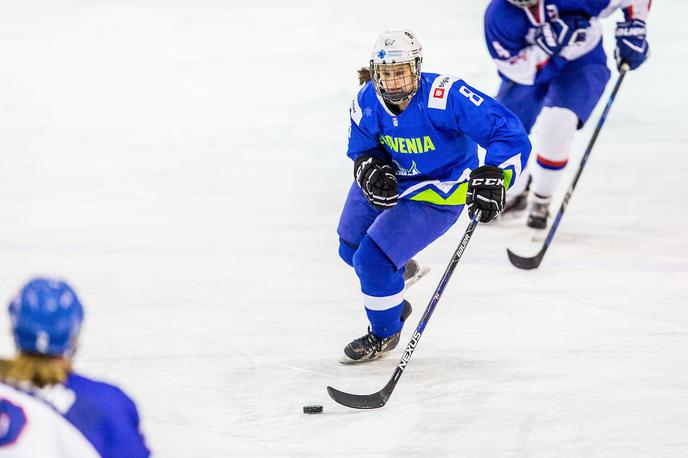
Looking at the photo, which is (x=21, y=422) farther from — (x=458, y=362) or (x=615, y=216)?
(x=615, y=216)

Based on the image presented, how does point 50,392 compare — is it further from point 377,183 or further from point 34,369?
point 377,183

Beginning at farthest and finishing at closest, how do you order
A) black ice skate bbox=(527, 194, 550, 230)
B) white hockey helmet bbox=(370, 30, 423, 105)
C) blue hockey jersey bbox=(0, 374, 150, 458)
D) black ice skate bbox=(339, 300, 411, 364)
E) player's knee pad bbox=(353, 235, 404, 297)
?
black ice skate bbox=(527, 194, 550, 230), black ice skate bbox=(339, 300, 411, 364), player's knee pad bbox=(353, 235, 404, 297), white hockey helmet bbox=(370, 30, 423, 105), blue hockey jersey bbox=(0, 374, 150, 458)

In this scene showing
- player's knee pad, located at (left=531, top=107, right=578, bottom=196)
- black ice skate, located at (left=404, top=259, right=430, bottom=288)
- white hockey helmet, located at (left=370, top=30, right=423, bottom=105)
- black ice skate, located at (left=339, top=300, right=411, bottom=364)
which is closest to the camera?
white hockey helmet, located at (left=370, top=30, right=423, bottom=105)

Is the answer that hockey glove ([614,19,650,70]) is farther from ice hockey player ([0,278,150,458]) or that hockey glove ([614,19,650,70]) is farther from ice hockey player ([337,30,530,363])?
ice hockey player ([0,278,150,458])

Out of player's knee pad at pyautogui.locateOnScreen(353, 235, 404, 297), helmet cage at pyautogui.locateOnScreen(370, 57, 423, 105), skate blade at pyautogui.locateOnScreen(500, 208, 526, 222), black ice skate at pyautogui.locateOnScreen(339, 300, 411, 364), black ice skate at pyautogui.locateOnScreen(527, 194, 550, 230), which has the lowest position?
skate blade at pyautogui.locateOnScreen(500, 208, 526, 222)

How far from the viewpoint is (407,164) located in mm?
3482

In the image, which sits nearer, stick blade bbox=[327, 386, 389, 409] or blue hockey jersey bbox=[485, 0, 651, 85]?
stick blade bbox=[327, 386, 389, 409]

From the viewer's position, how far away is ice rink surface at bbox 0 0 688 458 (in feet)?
10.2

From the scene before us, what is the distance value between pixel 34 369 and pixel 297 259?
109 inches

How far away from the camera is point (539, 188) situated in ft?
15.9

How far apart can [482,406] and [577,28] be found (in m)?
2.08

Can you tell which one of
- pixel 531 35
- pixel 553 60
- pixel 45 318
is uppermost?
pixel 45 318

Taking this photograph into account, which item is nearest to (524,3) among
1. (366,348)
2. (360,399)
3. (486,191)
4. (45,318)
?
(486,191)

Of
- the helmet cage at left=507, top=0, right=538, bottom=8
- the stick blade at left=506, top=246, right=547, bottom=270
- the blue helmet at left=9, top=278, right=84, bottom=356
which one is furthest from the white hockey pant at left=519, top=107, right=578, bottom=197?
the blue helmet at left=9, top=278, right=84, bottom=356
